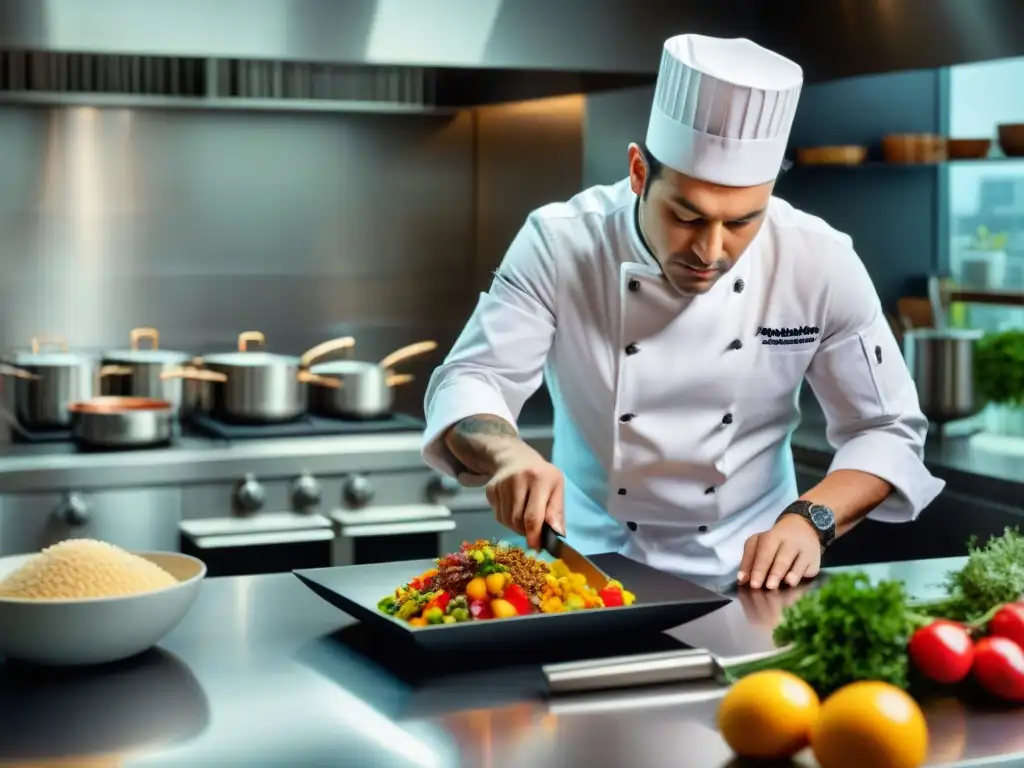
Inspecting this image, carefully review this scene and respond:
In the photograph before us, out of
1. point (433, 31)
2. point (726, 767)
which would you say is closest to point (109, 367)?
point (433, 31)

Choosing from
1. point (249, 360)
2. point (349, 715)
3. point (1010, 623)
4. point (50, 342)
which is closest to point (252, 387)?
point (249, 360)

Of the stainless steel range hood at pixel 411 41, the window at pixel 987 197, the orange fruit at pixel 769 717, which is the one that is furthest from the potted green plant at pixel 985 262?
the orange fruit at pixel 769 717

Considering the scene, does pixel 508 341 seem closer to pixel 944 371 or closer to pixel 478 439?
pixel 478 439

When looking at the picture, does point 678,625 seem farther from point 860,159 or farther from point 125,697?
point 860,159

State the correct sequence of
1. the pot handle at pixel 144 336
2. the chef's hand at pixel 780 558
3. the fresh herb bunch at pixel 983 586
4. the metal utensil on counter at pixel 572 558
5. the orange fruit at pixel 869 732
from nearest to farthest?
the orange fruit at pixel 869 732 → the fresh herb bunch at pixel 983 586 → the metal utensil on counter at pixel 572 558 → the chef's hand at pixel 780 558 → the pot handle at pixel 144 336

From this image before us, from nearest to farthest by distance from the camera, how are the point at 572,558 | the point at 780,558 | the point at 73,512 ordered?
1. the point at 572,558
2. the point at 780,558
3. the point at 73,512

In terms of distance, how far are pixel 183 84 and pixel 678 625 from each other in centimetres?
277

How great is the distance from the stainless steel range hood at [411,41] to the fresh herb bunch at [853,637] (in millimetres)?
2190

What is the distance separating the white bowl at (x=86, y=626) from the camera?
1.51 metres

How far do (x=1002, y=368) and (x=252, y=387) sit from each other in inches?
76.0

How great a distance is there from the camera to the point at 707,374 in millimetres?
2439

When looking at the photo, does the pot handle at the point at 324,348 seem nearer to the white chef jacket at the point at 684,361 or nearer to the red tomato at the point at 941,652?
the white chef jacket at the point at 684,361

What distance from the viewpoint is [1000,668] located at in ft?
4.84

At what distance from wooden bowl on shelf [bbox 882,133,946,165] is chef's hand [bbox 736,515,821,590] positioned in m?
2.21
